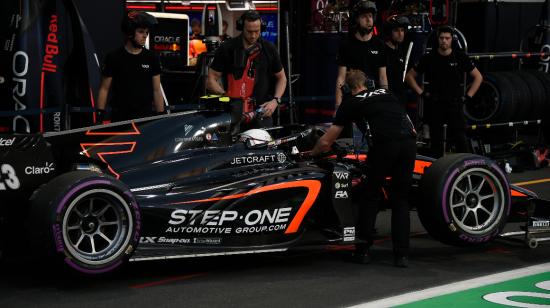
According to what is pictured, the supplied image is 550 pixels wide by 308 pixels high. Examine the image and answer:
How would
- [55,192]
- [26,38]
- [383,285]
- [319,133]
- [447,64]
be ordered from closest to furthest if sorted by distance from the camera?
[55,192] → [383,285] → [319,133] → [26,38] → [447,64]

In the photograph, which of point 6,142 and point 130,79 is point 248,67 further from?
point 6,142

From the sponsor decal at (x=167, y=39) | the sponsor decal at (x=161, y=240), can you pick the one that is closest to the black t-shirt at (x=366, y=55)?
the sponsor decal at (x=161, y=240)

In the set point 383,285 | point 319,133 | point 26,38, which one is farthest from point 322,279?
point 26,38

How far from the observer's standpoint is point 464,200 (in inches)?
320

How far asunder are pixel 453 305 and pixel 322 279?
1.08m

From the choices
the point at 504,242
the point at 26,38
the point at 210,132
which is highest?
the point at 26,38

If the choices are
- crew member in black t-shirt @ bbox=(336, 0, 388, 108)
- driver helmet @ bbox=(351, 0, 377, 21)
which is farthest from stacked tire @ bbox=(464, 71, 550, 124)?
driver helmet @ bbox=(351, 0, 377, 21)

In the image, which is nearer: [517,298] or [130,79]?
[517,298]

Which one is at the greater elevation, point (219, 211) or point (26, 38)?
point (26, 38)

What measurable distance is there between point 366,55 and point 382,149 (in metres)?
3.14

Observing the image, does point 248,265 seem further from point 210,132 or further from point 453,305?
point 453,305

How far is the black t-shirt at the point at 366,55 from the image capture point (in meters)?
10.7

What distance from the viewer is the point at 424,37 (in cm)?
1391

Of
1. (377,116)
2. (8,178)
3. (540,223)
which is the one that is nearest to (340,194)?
(377,116)
